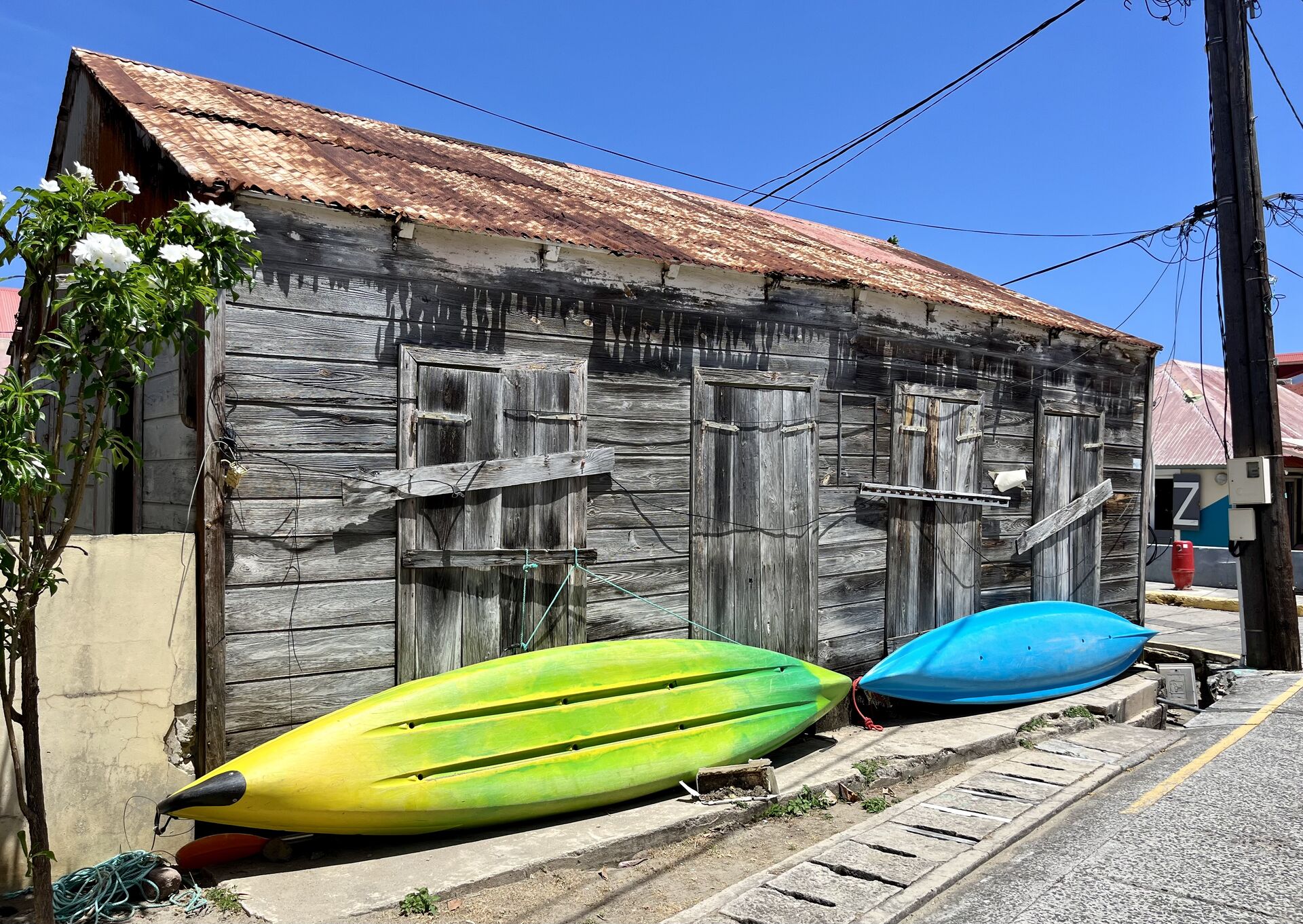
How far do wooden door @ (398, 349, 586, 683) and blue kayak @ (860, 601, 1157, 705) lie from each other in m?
3.16

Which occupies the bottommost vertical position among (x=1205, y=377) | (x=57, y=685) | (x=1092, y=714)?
(x=1092, y=714)

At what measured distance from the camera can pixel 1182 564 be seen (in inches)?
717

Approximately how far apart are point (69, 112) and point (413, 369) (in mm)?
4542

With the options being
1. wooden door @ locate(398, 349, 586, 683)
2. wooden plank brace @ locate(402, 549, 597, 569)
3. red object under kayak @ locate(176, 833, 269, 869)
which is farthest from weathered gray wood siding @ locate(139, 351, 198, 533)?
red object under kayak @ locate(176, 833, 269, 869)

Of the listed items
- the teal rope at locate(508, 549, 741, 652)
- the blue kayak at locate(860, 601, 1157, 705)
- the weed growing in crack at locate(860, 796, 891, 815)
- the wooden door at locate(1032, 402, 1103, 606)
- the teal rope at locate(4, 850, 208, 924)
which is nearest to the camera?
the teal rope at locate(4, 850, 208, 924)

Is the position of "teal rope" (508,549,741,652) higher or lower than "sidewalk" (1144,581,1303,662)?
higher

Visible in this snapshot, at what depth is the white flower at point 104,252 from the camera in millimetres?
3232

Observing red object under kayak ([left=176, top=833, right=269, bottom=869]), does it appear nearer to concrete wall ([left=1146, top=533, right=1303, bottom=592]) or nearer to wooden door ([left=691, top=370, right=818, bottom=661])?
wooden door ([left=691, top=370, right=818, bottom=661])

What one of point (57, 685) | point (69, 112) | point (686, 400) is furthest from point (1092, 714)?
point (69, 112)

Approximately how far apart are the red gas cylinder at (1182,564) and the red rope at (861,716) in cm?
1274

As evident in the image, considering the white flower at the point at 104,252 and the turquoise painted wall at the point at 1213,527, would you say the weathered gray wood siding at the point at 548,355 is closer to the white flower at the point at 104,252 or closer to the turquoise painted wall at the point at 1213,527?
the white flower at the point at 104,252

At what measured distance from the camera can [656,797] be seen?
20.1ft

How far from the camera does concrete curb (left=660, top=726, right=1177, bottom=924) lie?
176 inches

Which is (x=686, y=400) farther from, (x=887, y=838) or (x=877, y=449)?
(x=887, y=838)
